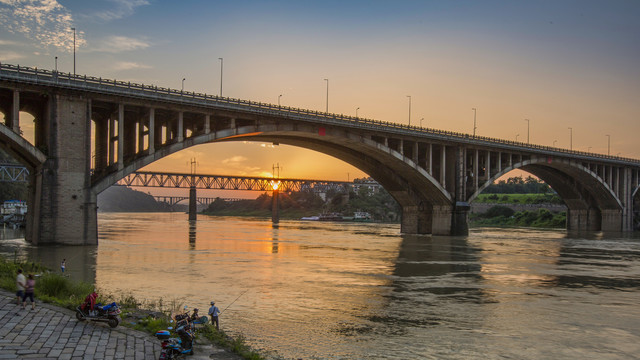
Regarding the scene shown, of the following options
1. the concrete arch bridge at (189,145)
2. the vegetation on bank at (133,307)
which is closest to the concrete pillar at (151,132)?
the concrete arch bridge at (189,145)

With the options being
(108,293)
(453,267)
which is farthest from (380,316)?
(453,267)

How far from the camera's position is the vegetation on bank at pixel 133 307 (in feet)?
52.5

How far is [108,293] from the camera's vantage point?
80.3 feet

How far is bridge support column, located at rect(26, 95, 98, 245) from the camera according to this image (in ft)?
145

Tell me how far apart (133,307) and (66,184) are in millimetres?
29074

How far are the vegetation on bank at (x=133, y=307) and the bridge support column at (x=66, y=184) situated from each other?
66.8 ft

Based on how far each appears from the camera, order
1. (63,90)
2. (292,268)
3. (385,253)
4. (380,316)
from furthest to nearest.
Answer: (385,253)
(63,90)
(292,268)
(380,316)

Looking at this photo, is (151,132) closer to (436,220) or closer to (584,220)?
(436,220)

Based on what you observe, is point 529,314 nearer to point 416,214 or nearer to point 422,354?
point 422,354

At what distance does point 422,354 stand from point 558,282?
816 inches

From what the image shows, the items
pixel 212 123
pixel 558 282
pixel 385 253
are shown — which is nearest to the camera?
pixel 558 282

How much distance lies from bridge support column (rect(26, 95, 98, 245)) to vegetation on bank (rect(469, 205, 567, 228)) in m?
113

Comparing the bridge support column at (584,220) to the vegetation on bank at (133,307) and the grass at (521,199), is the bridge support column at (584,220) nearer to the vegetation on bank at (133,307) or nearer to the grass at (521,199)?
the grass at (521,199)

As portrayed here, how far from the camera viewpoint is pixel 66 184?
4522 centimetres
